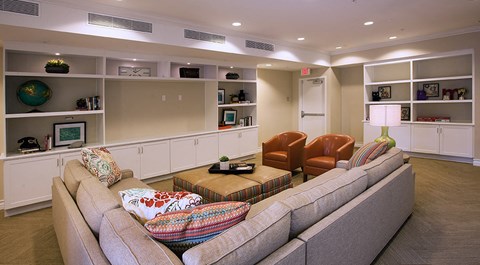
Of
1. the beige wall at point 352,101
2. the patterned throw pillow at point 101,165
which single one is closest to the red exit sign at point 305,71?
the beige wall at point 352,101

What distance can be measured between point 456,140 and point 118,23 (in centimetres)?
656

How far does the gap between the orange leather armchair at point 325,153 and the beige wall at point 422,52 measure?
3.05 m

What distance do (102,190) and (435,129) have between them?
6.67m

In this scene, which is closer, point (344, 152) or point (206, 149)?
point (344, 152)

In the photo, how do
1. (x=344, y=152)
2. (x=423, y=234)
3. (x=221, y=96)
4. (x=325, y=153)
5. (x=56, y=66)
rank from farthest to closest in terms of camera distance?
(x=221, y=96)
(x=325, y=153)
(x=344, y=152)
(x=56, y=66)
(x=423, y=234)

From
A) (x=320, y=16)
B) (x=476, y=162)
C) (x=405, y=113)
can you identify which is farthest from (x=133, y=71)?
(x=476, y=162)

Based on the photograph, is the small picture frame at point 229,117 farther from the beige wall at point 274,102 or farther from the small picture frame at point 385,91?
the small picture frame at point 385,91

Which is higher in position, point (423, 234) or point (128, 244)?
point (128, 244)

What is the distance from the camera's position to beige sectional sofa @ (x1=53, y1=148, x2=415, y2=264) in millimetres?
1269

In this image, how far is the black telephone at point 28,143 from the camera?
4011mm

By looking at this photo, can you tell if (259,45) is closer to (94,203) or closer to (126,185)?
(126,185)

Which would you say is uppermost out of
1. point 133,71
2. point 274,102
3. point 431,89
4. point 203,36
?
point 203,36

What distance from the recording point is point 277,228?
1459mm

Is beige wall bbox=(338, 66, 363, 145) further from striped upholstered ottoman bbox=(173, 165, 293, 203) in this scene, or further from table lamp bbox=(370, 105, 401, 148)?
striped upholstered ottoman bbox=(173, 165, 293, 203)
